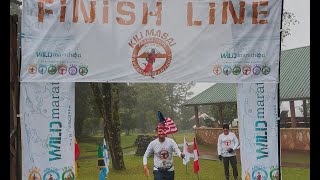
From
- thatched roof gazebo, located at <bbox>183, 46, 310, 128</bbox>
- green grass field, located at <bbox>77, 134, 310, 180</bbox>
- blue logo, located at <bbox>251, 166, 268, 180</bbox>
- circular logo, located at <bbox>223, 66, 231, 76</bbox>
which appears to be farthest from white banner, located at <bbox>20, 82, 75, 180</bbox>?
thatched roof gazebo, located at <bbox>183, 46, 310, 128</bbox>

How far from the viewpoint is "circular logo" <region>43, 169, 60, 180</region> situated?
6.85m

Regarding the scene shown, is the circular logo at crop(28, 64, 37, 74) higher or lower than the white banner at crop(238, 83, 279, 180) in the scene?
higher

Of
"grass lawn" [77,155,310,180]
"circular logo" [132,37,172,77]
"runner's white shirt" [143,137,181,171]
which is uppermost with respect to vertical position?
"circular logo" [132,37,172,77]

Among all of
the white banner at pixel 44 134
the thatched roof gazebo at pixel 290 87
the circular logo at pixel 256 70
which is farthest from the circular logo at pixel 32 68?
the thatched roof gazebo at pixel 290 87

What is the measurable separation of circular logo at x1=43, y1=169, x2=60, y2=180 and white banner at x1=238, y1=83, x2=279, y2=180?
10.0 feet

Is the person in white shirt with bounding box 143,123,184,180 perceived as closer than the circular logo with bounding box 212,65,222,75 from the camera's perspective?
No

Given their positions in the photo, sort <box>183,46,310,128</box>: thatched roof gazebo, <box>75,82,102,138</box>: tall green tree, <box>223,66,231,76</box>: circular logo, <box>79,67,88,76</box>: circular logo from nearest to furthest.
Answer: <box>79,67,88,76</box>: circular logo < <box>223,66,231,76</box>: circular logo < <box>183,46,310,128</box>: thatched roof gazebo < <box>75,82,102,138</box>: tall green tree

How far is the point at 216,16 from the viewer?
718 cm

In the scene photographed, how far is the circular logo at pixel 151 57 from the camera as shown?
7047mm

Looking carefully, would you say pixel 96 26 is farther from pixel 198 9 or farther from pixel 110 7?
pixel 198 9

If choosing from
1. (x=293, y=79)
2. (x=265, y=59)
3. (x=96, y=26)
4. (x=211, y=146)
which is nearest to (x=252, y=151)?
(x=265, y=59)

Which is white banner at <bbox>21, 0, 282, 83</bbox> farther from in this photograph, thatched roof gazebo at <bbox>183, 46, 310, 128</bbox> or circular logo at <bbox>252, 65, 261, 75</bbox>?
thatched roof gazebo at <bbox>183, 46, 310, 128</bbox>

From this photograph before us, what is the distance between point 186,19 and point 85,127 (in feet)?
72.6

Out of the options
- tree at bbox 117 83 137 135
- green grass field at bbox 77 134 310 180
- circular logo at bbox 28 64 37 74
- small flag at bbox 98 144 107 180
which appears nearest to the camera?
circular logo at bbox 28 64 37 74
